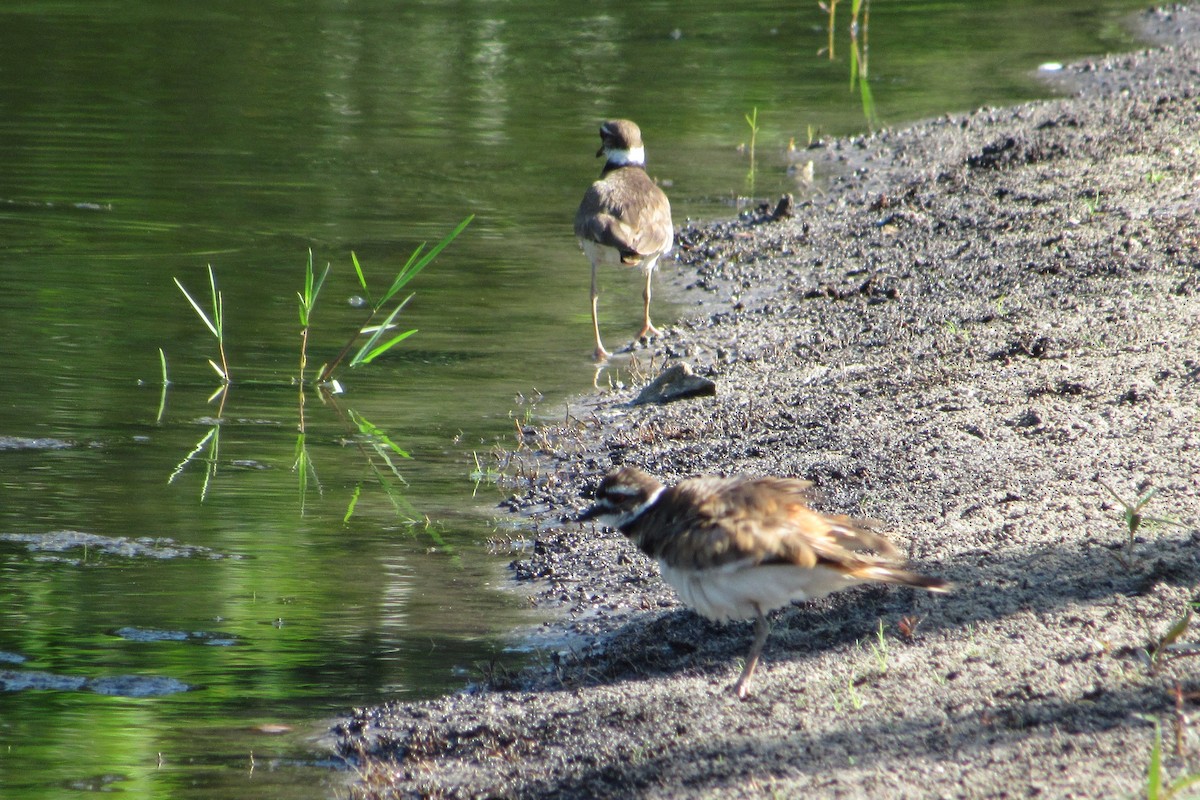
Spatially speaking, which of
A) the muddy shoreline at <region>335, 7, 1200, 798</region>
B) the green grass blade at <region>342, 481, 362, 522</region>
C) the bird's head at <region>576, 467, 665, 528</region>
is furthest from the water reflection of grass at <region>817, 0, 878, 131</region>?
the bird's head at <region>576, 467, 665, 528</region>

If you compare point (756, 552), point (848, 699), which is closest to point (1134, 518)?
point (848, 699)

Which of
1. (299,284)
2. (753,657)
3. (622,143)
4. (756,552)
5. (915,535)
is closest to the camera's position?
(756,552)

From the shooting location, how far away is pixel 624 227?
9.73 metres

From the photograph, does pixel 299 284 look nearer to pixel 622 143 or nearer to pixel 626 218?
pixel 626 218

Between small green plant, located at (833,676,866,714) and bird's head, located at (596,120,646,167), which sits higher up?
bird's head, located at (596,120,646,167)

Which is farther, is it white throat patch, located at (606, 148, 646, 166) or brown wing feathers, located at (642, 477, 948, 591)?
white throat patch, located at (606, 148, 646, 166)

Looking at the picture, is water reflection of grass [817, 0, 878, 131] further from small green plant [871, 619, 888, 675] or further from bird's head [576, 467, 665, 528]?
small green plant [871, 619, 888, 675]

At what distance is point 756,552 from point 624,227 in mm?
5383

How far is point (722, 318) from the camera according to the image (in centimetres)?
992

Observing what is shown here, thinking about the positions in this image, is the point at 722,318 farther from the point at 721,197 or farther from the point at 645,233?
the point at 721,197

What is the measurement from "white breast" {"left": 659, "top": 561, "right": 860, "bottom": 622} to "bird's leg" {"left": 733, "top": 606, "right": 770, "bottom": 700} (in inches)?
1.4

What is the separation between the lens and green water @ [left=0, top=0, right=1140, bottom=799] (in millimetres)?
5512

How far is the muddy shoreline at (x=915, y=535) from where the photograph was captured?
4.23m

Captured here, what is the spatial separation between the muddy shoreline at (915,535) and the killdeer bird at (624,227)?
19.5 inches
